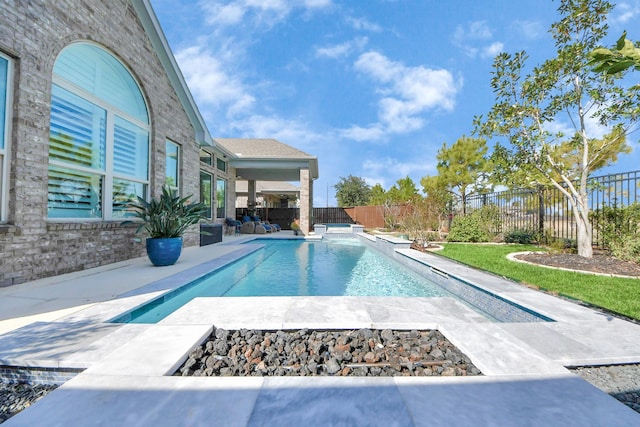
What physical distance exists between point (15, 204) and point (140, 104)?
3.98 meters

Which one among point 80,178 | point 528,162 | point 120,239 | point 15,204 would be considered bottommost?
point 120,239

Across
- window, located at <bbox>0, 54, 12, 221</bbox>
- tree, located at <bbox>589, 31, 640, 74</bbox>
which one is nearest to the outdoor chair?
window, located at <bbox>0, 54, 12, 221</bbox>

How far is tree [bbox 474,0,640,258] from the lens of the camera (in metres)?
6.95

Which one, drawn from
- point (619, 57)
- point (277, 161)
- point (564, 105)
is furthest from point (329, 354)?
point (277, 161)

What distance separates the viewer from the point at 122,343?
231cm

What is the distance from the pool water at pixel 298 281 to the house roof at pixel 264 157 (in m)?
7.15

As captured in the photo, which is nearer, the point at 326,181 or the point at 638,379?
the point at 638,379

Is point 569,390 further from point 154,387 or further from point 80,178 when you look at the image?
point 80,178

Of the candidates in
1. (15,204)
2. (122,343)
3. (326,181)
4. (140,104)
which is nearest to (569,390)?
(122,343)

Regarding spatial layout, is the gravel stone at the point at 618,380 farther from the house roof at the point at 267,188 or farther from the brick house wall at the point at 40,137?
the house roof at the point at 267,188

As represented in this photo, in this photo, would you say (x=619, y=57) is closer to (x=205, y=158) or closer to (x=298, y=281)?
(x=298, y=281)

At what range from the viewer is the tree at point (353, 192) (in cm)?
4075

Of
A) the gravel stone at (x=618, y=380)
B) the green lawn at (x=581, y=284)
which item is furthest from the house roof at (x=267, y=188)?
the gravel stone at (x=618, y=380)

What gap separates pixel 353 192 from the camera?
41.0 metres
